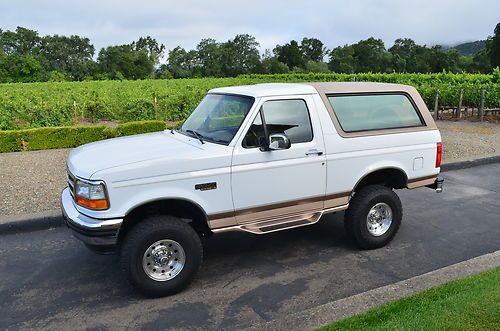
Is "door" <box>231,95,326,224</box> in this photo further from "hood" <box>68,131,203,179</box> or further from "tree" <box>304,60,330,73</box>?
"tree" <box>304,60,330,73</box>

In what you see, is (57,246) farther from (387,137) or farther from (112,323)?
(387,137)

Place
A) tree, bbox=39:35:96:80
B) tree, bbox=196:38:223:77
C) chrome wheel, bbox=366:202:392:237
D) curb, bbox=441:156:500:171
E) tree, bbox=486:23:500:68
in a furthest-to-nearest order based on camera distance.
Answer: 1. tree, bbox=196:38:223:77
2. tree, bbox=39:35:96:80
3. tree, bbox=486:23:500:68
4. curb, bbox=441:156:500:171
5. chrome wheel, bbox=366:202:392:237

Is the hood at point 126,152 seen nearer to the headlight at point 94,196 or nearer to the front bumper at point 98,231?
the headlight at point 94,196

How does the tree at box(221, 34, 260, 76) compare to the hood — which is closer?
the hood

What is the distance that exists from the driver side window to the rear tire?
3.47ft

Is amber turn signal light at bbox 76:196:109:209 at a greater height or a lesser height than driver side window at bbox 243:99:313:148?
lesser

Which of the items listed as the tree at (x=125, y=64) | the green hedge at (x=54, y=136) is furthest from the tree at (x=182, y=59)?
the green hedge at (x=54, y=136)

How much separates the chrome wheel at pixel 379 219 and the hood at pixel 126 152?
230cm

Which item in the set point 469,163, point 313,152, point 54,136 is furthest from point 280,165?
point 54,136

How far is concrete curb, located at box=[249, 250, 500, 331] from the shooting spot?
3.25 meters

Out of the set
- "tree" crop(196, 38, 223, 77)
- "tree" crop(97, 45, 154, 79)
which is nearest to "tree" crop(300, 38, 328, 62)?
"tree" crop(196, 38, 223, 77)

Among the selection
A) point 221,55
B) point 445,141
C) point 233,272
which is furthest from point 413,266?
point 221,55

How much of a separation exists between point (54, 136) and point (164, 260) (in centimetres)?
867

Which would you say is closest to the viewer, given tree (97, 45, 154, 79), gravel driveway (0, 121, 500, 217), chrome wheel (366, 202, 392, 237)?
chrome wheel (366, 202, 392, 237)
